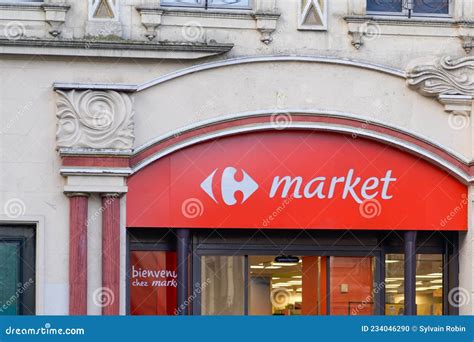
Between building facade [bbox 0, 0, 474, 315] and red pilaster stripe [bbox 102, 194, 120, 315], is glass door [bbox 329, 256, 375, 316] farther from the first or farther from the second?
red pilaster stripe [bbox 102, 194, 120, 315]

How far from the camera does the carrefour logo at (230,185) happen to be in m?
22.9

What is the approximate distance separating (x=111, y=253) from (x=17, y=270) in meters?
1.34

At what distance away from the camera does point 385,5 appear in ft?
78.0

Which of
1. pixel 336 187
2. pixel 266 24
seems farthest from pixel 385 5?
pixel 336 187

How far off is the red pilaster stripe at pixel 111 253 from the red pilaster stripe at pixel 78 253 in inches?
11.0

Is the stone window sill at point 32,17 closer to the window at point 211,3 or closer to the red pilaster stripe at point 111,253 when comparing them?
the window at point 211,3

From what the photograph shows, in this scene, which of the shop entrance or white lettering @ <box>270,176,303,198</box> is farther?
the shop entrance

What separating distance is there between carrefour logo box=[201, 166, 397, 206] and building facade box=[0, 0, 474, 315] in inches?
0.8

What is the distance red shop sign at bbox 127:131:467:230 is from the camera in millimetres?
22797

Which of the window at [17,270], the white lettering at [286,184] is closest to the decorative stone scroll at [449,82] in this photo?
the white lettering at [286,184]

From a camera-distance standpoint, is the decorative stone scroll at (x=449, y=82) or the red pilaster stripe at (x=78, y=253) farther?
the decorative stone scroll at (x=449, y=82)

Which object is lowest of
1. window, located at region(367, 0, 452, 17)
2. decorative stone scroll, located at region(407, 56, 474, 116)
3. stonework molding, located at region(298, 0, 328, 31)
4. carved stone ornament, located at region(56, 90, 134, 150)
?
carved stone ornament, located at region(56, 90, 134, 150)

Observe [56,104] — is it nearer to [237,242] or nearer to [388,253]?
[237,242]

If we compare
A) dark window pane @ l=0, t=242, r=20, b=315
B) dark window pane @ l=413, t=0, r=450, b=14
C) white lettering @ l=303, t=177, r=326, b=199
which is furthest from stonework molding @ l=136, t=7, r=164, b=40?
dark window pane @ l=413, t=0, r=450, b=14
